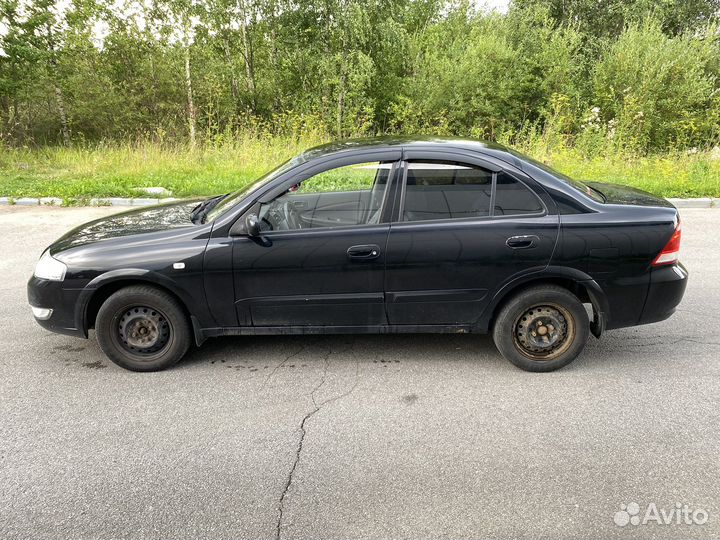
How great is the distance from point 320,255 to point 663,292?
2.43 m

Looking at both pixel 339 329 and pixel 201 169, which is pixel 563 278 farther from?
pixel 201 169

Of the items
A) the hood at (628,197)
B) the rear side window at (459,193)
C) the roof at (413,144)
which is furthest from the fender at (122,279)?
the hood at (628,197)

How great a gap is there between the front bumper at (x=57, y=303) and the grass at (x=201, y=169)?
285 inches

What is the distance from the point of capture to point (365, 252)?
369 centimetres

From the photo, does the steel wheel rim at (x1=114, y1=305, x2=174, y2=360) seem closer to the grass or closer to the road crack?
the road crack

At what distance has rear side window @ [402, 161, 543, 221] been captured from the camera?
12.2 feet

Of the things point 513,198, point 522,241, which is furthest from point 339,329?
point 513,198

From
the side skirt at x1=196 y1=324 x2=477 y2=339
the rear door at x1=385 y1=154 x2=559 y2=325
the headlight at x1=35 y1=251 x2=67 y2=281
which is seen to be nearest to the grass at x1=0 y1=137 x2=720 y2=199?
the headlight at x1=35 y1=251 x2=67 y2=281

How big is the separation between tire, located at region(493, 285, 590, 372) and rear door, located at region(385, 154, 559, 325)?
0.19 m

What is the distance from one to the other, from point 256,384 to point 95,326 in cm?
127

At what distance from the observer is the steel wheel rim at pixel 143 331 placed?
3859mm

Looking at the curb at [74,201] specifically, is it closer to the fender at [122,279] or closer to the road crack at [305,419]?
the fender at [122,279]

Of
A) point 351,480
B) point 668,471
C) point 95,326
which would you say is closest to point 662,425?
point 668,471

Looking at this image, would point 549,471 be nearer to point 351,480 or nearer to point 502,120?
point 351,480
